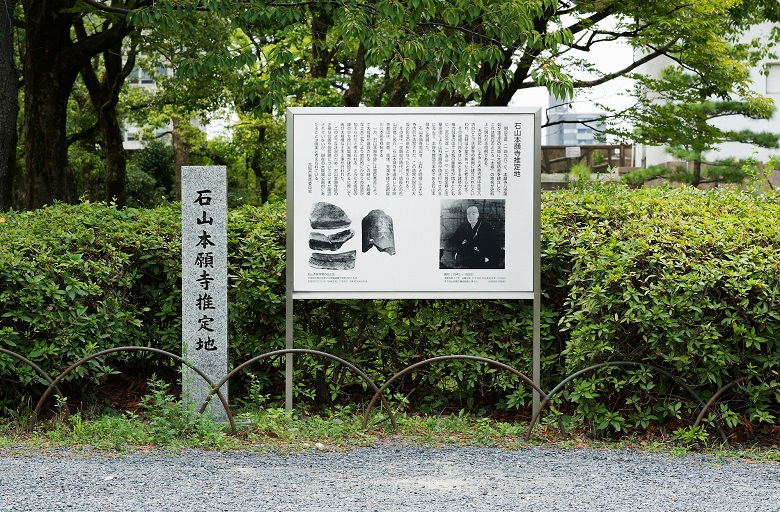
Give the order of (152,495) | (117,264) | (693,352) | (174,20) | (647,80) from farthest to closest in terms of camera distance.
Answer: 1. (647,80)
2. (174,20)
3. (117,264)
4. (693,352)
5. (152,495)

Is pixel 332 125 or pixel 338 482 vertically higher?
pixel 332 125

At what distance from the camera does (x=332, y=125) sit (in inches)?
239

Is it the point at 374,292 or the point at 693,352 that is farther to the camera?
the point at 374,292

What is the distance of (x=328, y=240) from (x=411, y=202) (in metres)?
0.68

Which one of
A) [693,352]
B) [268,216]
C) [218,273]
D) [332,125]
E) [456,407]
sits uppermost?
[332,125]

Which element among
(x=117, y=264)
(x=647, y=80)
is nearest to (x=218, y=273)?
(x=117, y=264)

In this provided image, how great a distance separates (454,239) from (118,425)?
2682mm

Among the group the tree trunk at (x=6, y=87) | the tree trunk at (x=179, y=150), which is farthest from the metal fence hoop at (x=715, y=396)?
the tree trunk at (x=179, y=150)

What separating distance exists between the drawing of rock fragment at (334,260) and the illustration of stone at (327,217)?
0.68ft

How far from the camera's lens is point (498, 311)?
649cm

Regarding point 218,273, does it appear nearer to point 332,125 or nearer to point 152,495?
point 332,125

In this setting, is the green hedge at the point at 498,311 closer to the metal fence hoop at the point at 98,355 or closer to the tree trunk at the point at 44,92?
the metal fence hoop at the point at 98,355

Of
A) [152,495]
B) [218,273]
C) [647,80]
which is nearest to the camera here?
[152,495]

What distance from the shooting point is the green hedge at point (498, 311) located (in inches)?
212
